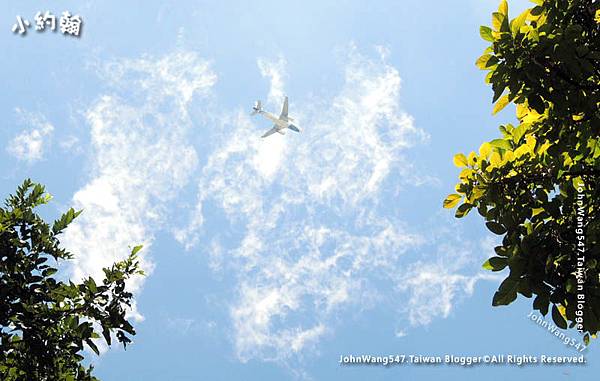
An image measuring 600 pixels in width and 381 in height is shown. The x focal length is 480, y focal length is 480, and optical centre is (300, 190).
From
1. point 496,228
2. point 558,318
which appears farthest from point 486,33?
point 558,318

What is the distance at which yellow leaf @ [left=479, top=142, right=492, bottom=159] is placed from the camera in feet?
20.2

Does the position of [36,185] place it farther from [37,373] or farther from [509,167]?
[509,167]

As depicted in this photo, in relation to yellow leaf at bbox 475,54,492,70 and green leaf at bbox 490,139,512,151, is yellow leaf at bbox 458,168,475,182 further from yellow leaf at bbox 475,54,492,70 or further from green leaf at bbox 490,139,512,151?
yellow leaf at bbox 475,54,492,70

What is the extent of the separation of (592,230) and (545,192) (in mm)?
767

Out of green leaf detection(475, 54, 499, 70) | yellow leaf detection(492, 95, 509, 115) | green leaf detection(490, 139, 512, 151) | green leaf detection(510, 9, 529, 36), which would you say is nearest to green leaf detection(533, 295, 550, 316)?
green leaf detection(490, 139, 512, 151)

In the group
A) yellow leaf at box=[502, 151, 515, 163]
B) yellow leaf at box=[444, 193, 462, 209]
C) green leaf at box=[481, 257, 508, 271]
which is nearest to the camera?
green leaf at box=[481, 257, 508, 271]

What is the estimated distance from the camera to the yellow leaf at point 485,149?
20.2ft

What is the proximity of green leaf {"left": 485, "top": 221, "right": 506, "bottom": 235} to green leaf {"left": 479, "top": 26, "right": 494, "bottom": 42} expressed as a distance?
2142 mm

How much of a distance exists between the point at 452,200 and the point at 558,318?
1979mm

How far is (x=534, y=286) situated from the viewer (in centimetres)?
498

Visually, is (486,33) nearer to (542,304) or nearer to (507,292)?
(507,292)

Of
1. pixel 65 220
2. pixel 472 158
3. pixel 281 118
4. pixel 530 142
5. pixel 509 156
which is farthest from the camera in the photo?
pixel 281 118

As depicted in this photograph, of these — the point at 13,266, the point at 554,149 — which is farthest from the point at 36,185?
the point at 554,149

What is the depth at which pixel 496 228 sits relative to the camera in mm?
5633
